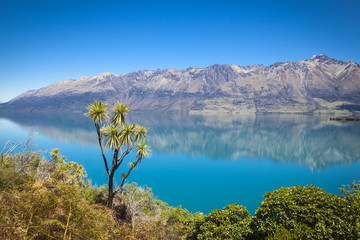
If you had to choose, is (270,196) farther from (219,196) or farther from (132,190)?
(219,196)

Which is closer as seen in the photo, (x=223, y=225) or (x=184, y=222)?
(x=223, y=225)

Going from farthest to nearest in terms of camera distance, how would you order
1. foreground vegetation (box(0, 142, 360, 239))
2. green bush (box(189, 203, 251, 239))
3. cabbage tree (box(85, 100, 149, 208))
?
cabbage tree (box(85, 100, 149, 208)) < green bush (box(189, 203, 251, 239)) < foreground vegetation (box(0, 142, 360, 239))

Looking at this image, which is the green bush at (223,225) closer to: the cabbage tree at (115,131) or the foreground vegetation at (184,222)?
the foreground vegetation at (184,222)

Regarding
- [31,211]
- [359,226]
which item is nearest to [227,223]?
[359,226]

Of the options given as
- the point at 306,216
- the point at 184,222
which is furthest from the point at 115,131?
the point at 306,216

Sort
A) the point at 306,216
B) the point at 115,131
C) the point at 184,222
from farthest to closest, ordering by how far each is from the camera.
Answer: the point at 115,131 → the point at 184,222 → the point at 306,216

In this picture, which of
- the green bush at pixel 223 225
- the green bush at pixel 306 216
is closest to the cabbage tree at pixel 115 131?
the green bush at pixel 223 225

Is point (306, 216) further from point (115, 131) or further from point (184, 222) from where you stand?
point (115, 131)

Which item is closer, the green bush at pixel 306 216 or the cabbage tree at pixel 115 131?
the green bush at pixel 306 216

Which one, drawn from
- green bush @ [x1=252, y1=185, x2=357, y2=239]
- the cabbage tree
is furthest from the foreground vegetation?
the cabbage tree

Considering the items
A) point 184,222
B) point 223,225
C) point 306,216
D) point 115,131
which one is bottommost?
point 184,222

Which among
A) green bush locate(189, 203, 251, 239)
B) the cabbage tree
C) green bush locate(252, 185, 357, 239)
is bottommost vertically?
green bush locate(189, 203, 251, 239)

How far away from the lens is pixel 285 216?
1211 centimetres

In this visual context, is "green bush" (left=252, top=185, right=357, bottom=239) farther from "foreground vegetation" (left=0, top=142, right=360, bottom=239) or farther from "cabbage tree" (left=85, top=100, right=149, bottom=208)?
"cabbage tree" (left=85, top=100, right=149, bottom=208)
